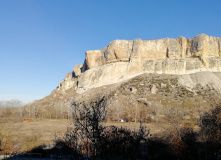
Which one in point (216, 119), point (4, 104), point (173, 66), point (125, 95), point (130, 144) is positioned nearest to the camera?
point (130, 144)

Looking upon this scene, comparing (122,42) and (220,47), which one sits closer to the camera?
(220,47)

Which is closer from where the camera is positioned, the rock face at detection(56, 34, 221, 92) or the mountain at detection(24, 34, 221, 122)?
the mountain at detection(24, 34, 221, 122)

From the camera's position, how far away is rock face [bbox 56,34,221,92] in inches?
2125

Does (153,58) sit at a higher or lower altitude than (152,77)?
higher

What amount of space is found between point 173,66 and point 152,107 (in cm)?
2329

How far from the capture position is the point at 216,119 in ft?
39.7

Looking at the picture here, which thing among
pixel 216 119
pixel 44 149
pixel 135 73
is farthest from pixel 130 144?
pixel 135 73

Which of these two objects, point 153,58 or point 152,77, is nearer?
point 152,77

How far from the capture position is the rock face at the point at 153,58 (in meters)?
54.0

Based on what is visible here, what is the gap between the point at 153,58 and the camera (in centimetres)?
6038

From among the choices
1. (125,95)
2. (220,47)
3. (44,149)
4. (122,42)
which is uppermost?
(122,42)

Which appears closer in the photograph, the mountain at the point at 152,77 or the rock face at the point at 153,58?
the mountain at the point at 152,77

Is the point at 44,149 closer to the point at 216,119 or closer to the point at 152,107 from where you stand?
the point at 216,119

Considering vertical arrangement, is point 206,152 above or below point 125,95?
below
